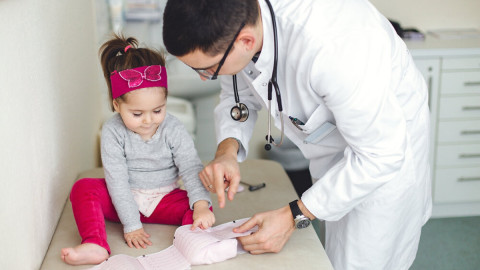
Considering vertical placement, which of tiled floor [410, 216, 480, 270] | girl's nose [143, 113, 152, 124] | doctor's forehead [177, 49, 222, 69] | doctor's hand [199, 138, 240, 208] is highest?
doctor's forehead [177, 49, 222, 69]

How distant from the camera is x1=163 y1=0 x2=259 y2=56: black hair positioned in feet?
3.57

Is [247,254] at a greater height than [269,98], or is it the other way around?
[269,98]

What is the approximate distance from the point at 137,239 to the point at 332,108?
Answer: 616 millimetres

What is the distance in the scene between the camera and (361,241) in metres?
1.48

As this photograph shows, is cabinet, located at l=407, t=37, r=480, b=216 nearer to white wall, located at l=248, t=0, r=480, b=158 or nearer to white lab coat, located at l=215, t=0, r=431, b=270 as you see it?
white wall, located at l=248, t=0, r=480, b=158

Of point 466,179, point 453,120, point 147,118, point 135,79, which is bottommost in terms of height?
point 466,179

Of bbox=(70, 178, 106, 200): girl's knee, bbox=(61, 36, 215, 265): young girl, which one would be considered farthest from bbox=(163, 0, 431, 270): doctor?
bbox=(70, 178, 106, 200): girl's knee

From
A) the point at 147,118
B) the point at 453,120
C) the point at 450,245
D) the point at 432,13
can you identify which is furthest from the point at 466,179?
the point at 147,118

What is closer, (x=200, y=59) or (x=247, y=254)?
(x=200, y=59)

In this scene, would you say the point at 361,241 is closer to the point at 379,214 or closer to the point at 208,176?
the point at 379,214

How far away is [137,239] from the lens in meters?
1.45

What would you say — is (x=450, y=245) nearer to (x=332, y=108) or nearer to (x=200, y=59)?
(x=332, y=108)

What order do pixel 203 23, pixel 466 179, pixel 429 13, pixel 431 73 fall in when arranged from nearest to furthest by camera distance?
pixel 203 23, pixel 431 73, pixel 466 179, pixel 429 13

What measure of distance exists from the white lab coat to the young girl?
0.17m
